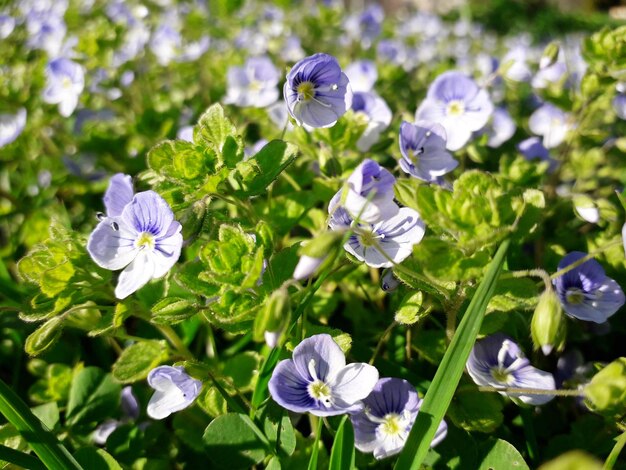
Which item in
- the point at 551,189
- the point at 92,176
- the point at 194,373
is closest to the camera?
the point at 194,373

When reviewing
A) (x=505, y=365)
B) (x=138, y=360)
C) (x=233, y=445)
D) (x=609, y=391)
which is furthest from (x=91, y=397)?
(x=609, y=391)

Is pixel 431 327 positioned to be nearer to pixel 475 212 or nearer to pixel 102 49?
pixel 475 212

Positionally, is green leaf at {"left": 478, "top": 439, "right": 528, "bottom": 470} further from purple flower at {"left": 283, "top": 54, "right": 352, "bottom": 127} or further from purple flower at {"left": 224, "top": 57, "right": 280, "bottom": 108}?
purple flower at {"left": 224, "top": 57, "right": 280, "bottom": 108}

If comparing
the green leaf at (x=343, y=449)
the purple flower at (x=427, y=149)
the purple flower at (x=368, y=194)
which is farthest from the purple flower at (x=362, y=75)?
the green leaf at (x=343, y=449)

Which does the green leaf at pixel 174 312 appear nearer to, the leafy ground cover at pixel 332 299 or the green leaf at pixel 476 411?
the leafy ground cover at pixel 332 299

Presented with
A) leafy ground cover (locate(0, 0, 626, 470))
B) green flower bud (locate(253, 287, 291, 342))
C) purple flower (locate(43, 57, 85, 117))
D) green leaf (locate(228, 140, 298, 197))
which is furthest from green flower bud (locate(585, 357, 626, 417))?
purple flower (locate(43, 57, 85, 117))

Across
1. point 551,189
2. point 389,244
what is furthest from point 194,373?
point 551,189

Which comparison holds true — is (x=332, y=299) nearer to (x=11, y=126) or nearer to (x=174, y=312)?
(x=174, y=312)
